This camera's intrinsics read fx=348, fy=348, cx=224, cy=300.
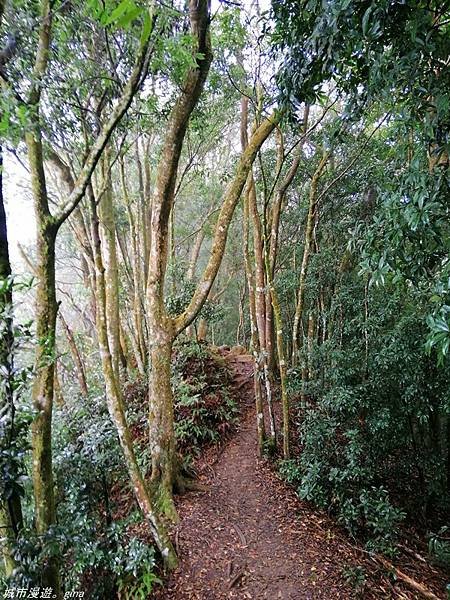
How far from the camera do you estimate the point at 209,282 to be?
4.06 metres

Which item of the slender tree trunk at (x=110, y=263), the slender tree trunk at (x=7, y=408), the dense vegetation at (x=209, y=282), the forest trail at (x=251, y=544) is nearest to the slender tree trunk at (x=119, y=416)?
the dense vegetation at (x=209, y=282)

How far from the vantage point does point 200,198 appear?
40.9 ft

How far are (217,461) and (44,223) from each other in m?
4.38

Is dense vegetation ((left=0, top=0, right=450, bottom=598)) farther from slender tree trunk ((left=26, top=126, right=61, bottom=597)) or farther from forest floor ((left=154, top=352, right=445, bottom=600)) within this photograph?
forest floor ((left=154, top=352, right=445, bottom=600))

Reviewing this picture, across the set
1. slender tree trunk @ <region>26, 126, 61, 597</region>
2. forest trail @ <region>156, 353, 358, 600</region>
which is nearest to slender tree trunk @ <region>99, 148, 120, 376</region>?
forest trail @ <region>156, 353, 358, 600</region>

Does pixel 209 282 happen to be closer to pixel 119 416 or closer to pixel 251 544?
pixel 119 416

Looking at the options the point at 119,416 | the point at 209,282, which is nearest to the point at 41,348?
the point at 119,416

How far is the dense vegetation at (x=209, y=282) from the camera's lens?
1.91 m

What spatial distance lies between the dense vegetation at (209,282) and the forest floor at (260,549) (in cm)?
25

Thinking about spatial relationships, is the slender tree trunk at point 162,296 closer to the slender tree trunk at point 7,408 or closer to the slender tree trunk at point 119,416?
the slender tree trunk at point 119,416

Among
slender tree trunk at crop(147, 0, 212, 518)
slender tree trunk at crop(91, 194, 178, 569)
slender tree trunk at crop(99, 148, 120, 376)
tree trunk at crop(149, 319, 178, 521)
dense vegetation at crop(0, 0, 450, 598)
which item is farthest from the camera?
slender tree trunk at crop(99, 148, 120, 376)

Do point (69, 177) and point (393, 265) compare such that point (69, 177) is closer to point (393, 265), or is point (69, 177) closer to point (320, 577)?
point (393, 265)

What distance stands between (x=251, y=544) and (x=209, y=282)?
288 cm

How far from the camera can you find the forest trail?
3203mm
